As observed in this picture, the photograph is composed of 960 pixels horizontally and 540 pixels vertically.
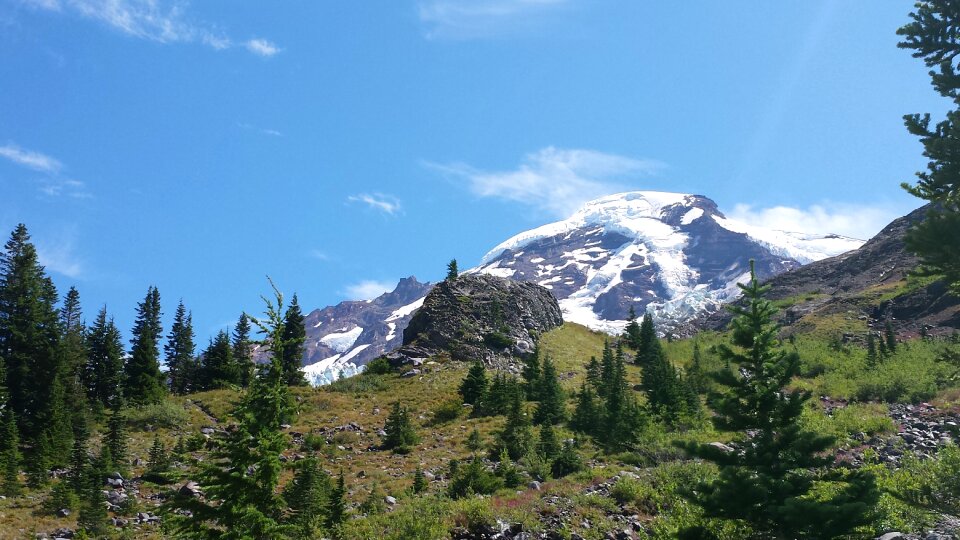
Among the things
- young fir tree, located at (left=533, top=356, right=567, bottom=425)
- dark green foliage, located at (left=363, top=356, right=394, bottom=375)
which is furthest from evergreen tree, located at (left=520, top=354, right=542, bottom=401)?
dark green foliage, located at (left=363, top=356, right=394, bottom=375)

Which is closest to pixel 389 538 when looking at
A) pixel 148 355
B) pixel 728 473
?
pixel 728 473

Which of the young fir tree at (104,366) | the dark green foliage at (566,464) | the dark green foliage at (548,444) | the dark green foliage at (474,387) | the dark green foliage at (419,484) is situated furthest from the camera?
the young fir tree at (104,366)

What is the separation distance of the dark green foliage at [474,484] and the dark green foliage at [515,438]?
200 inches

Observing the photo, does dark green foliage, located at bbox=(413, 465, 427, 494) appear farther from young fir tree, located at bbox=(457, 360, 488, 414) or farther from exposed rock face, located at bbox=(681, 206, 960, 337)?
exposed rock face, located at bbox=(681, 206, 960, 337)

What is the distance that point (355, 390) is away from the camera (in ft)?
190

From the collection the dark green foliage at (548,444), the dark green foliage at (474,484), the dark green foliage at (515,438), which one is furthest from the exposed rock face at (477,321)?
the dark green foliage at (474,484)

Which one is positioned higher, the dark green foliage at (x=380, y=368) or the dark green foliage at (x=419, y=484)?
the dark green foliage at (x=380, y=368)

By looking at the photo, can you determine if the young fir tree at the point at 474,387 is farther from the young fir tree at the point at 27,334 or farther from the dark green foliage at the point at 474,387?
the young fir tree at the point at 27,334

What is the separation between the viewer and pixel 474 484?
93.0ft

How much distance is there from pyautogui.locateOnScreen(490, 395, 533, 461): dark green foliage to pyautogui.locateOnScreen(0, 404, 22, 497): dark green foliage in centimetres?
2544

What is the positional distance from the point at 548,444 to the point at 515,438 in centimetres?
238

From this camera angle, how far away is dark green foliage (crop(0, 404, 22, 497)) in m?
31.3

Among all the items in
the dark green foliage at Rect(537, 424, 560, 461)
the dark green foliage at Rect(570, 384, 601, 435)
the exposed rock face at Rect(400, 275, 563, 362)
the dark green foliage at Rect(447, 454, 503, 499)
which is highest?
the exposed rock face at Rect(400, 275, 563, 362)

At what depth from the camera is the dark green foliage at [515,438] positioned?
34812mm
